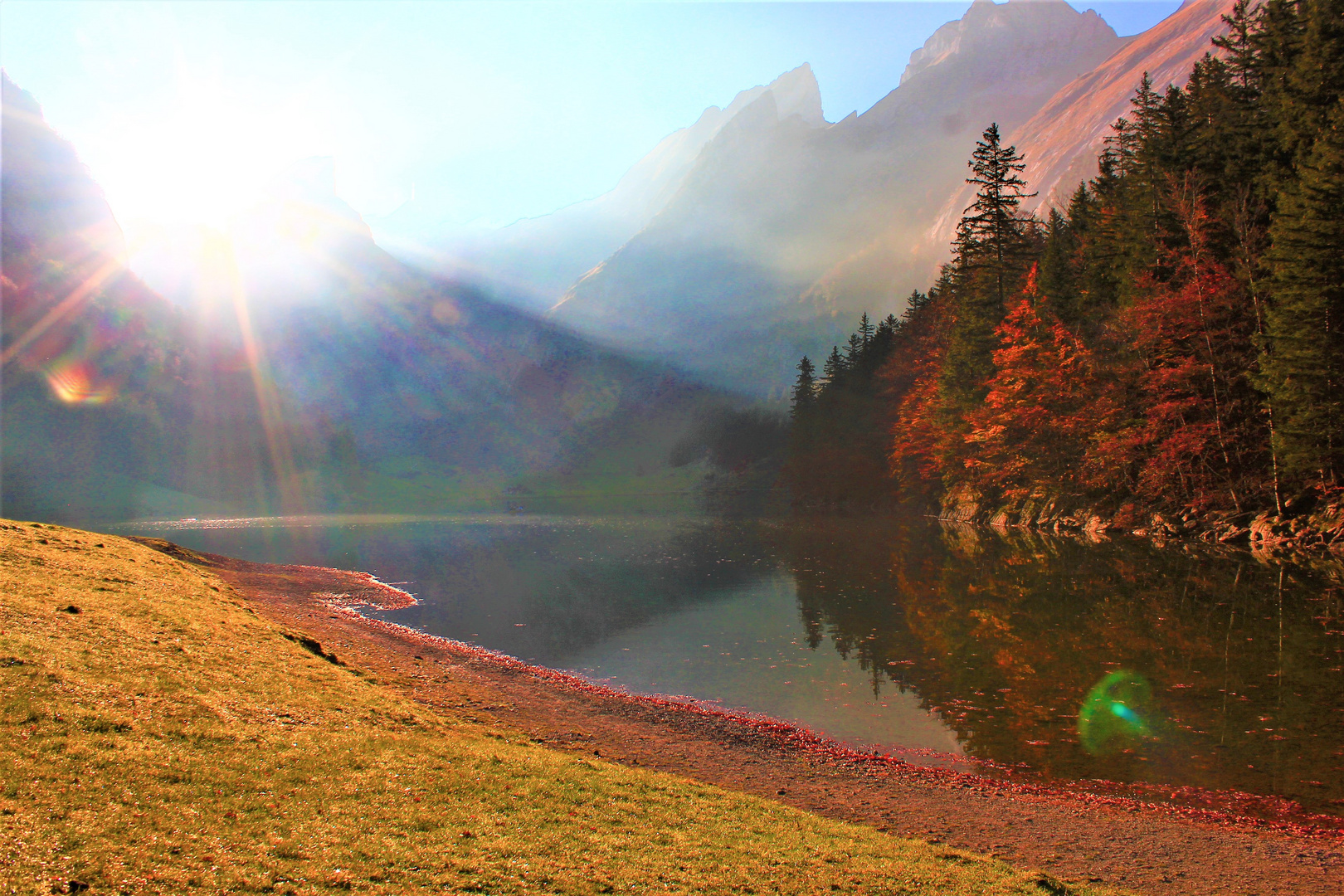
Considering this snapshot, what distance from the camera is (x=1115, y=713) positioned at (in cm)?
1761

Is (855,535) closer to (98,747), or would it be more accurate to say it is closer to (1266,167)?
(1266,167)

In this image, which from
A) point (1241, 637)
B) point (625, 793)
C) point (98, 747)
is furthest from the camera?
point (1241, 637)

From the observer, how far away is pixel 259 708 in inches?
476

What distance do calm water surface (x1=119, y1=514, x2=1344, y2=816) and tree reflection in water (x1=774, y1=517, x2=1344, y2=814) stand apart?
10 centimetres

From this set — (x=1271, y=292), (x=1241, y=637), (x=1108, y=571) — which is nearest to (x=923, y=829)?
(x=1241, y=637)

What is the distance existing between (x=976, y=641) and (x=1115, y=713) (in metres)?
8.12

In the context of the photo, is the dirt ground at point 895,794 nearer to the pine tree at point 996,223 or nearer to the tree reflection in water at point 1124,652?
the tree reflection in water at point 1124,652

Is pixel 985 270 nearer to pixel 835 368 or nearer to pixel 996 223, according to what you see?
pixel 996 223

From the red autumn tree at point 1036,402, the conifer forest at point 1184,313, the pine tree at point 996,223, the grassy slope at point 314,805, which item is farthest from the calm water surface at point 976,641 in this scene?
the pine tree at point 996,223

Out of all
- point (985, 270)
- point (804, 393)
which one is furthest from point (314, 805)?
point (804, 393)

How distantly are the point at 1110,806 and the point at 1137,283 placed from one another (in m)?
50.1

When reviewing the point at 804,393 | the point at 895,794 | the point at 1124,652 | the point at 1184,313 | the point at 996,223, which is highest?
the point at 996,223

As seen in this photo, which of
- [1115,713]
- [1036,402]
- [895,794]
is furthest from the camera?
[1036,402]

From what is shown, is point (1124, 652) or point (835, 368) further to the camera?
point (835, 368)
